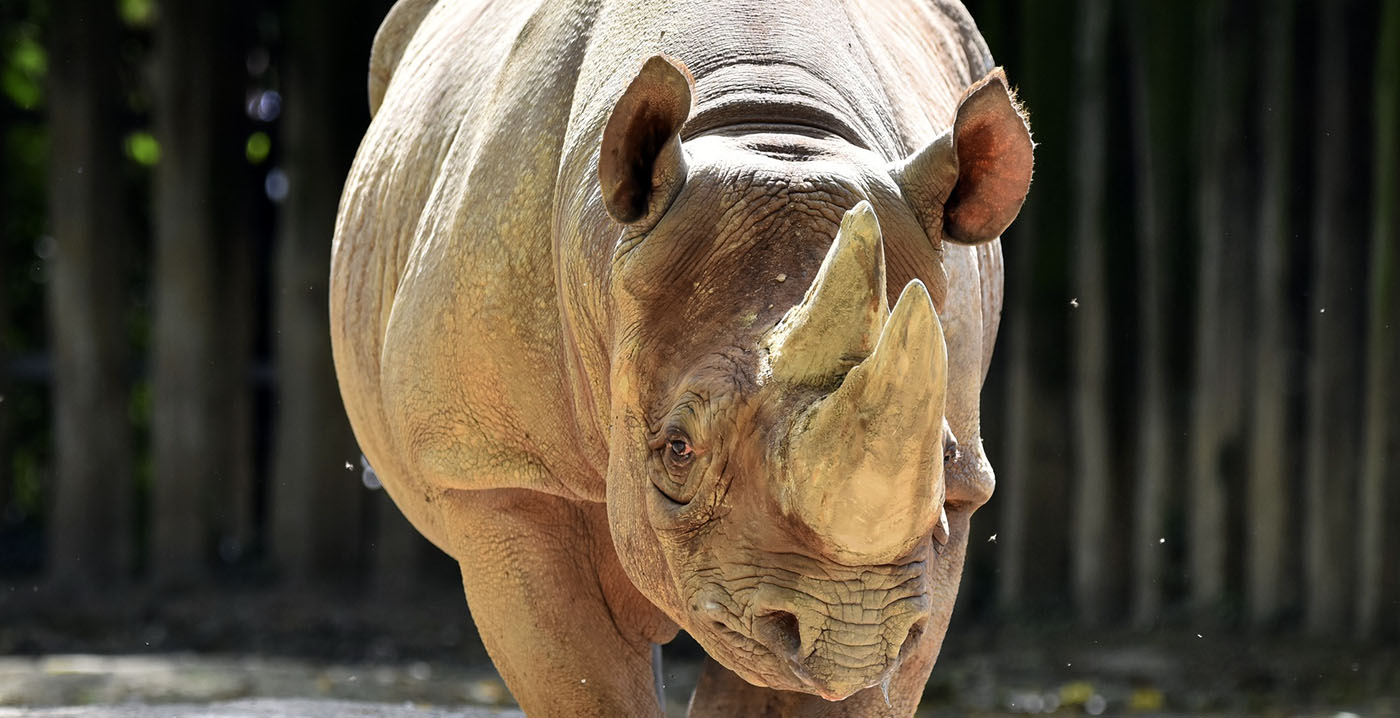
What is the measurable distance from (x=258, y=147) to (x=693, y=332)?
7.68 meters

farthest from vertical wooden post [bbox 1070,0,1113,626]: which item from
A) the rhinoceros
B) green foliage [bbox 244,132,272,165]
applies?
green foliage [bbox 244,132,272,165]

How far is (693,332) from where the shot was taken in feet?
9.86

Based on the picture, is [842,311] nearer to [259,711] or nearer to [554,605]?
[554,605]

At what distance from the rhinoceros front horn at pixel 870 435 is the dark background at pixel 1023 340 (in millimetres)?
5055

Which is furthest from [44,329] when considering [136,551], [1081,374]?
[1081,374]

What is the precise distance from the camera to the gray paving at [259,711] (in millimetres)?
5953

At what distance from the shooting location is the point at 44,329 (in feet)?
36.2

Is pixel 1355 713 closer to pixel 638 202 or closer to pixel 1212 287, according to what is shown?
pixel 1212 287

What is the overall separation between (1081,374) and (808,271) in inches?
222

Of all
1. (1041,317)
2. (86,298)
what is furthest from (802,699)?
(86,298)

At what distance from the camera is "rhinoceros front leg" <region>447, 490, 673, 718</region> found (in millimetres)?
3875

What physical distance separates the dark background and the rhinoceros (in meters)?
3.78

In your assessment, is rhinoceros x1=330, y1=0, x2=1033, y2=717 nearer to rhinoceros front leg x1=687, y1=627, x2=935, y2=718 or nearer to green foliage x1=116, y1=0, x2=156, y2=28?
rhinoceros front leg x1=687, y1=627, x2=935, y2=718

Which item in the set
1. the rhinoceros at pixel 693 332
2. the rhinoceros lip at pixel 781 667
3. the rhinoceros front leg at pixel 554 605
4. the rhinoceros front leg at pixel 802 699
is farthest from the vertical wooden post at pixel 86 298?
the rhinoceros lip at pixel 781 667
